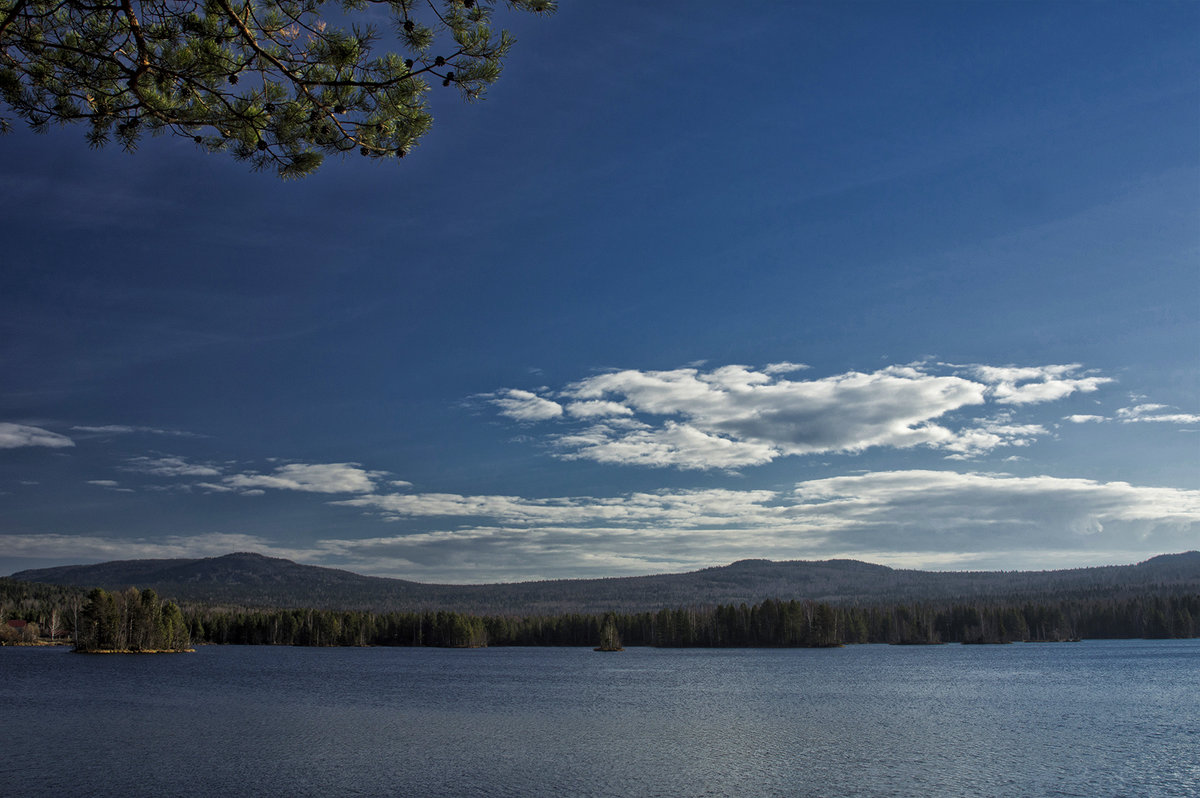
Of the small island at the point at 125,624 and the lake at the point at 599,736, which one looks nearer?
the lake at the point at 599,736

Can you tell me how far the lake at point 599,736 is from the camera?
41094 mm

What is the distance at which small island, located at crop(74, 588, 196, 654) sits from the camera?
15988 centimetres

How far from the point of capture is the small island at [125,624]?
159875 millimetres

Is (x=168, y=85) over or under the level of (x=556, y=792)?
over

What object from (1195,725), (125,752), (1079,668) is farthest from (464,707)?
(1079,668)

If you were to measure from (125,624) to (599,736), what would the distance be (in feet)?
485

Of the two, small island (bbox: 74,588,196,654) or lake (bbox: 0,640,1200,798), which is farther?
small island (bbox: 74,588,196,654)

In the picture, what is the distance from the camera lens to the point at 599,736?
57750mm

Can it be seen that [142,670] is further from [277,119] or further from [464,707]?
[277,119]

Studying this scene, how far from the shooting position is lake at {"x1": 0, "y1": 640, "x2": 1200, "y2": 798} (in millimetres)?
41094

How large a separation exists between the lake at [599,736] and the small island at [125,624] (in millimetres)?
46358

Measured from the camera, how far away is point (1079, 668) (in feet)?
431

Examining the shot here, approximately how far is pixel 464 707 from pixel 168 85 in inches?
2854

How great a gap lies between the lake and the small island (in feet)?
152
